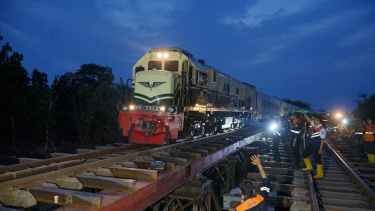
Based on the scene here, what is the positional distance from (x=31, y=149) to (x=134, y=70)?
1076cm

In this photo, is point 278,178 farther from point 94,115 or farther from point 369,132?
point 94,115

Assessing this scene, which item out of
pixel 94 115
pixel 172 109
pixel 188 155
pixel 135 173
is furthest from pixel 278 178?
pixel 94 115

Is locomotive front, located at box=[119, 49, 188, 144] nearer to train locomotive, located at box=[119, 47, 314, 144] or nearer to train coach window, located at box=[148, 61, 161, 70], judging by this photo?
train locomotive, located at box=[119, 47, 314, 144]

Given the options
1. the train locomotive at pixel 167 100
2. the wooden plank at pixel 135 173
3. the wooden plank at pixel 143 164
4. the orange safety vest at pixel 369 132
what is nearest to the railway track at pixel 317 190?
the wooden plank at pixel 143 164

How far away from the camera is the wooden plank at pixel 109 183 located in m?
4.23

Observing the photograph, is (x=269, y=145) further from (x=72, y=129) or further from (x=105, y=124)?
(x=72, y=129)

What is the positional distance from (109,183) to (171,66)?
6.52m

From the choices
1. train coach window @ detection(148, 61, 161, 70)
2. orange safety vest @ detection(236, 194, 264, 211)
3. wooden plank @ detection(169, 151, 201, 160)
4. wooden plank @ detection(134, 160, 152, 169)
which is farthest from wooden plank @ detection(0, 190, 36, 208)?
train coach window @ detection(148, 61, 161, 70)

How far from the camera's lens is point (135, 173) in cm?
508

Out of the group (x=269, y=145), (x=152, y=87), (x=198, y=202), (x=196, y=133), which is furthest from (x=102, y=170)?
(x=269, y=145)

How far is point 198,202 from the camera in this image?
770cm

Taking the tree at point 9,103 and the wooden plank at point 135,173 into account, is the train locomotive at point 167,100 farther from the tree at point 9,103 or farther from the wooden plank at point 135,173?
the tree at point 9,103

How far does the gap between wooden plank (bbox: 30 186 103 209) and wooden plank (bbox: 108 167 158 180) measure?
135 cm

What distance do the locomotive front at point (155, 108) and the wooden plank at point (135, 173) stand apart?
390cm
